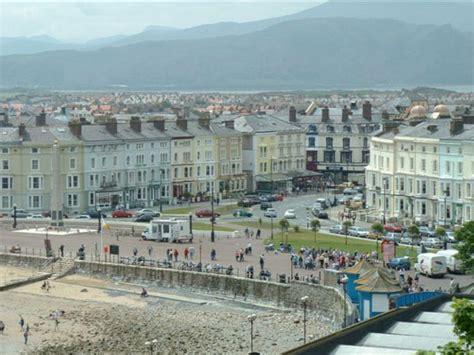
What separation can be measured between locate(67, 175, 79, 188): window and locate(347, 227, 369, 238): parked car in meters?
20.6

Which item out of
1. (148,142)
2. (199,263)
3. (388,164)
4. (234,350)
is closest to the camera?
(234,350)

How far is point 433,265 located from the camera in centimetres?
5062

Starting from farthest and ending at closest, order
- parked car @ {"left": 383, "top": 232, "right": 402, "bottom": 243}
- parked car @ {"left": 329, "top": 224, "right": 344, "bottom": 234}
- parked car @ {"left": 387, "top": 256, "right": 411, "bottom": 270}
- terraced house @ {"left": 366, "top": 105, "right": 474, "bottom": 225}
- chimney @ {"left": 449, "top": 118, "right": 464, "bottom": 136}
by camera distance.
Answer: chimney @ {"left": 449, "top": 118, "right": 464, "bottom": 136}, terraced house @ {"left": 366, "top": 105, "right": 474, "bottom": 225}, parked car @ {"left": 329, "top": 224, "right": 344, "bottom": 234}, parked car @ {"left": 383, "top": 232, "right": 402, "bottom": 243}, parked car @ {"left": 387, "top": 256, "right": 411, "bottom": 270}

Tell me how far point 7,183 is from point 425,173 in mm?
24049

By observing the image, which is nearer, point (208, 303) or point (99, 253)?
point (208, 303)

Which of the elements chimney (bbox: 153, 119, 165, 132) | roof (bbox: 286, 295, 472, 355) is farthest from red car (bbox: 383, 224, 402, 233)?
roof (bbox: 286, 295, 472, 355)

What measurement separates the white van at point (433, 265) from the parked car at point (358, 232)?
1266cm

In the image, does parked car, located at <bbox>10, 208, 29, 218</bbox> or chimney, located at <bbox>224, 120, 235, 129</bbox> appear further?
chimney, located at <bbox>224, 120, 235, 129</bbox>

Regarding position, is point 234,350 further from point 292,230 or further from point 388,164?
point 388,164

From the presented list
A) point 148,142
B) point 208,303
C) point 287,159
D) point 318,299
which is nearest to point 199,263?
point 208,303

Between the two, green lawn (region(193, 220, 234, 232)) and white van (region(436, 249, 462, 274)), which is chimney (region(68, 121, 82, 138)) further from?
white van (region(436, 249, 462, 274))

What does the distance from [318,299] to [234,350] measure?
623 centimetres

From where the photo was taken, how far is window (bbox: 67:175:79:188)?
7919 centimetres

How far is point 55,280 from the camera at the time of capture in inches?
2303
